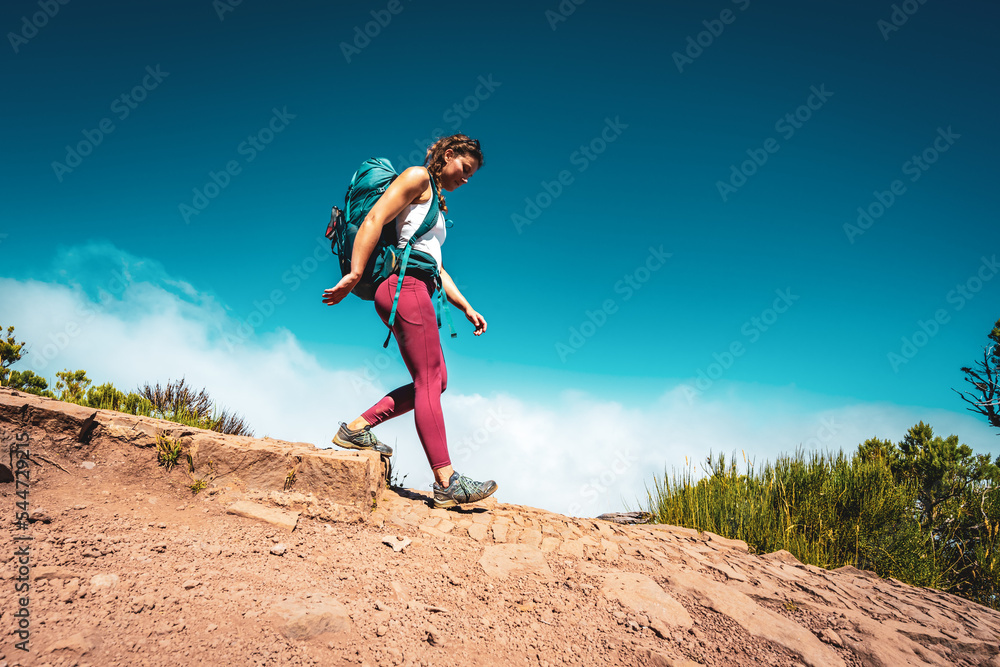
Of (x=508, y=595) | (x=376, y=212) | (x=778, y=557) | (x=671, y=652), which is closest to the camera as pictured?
(x=671, y=652)

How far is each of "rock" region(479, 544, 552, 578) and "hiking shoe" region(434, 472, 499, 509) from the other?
1.55 ft

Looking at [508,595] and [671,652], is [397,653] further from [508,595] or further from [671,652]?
[671,652]

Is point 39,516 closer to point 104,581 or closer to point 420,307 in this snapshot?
point 104,581

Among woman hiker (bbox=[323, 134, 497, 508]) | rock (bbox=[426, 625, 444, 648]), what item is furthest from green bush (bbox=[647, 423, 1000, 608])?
rock (bbox=[426, 625, 444, 648])

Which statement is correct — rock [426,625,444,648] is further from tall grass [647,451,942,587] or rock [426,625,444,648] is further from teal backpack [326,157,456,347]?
tall grass [647,451,942,587]

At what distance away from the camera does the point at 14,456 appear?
246cm

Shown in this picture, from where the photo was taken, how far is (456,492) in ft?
10.8

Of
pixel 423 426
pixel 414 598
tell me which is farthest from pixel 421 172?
pixel 414 598

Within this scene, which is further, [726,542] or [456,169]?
[726,542]

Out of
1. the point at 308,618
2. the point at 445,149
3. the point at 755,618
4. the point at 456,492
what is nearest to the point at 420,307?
the point at 445,149

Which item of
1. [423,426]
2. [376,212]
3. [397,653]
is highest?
[376,212]

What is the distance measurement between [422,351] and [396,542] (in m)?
1.14

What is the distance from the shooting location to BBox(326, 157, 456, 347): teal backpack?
312cm

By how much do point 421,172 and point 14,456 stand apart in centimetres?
259
